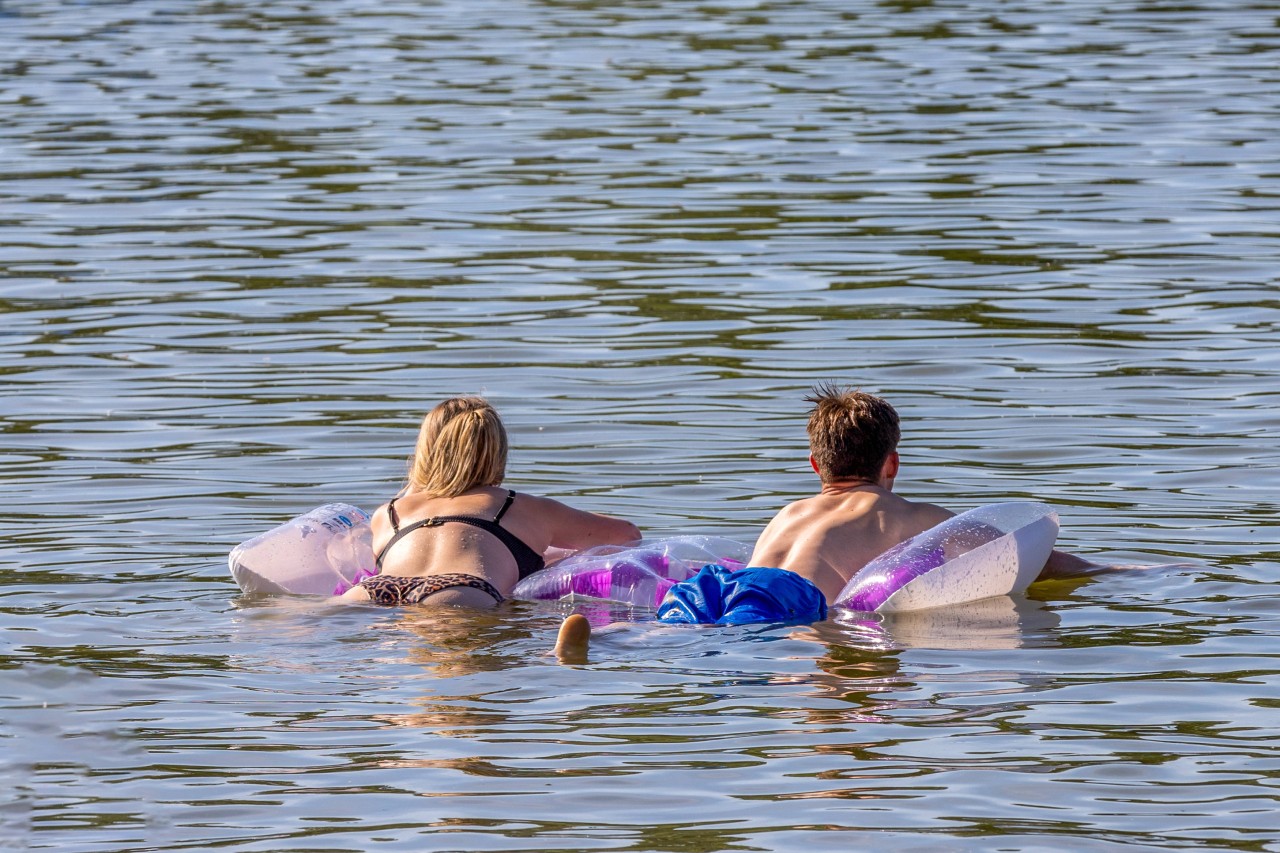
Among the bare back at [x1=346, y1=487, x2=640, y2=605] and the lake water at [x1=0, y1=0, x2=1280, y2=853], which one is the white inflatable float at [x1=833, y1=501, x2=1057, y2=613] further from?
the bare back at [x1=346, y1=487, x2=640, y2=605]

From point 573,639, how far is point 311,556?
5.65 feet

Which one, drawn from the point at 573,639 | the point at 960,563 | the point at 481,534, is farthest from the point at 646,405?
the point at 573,639

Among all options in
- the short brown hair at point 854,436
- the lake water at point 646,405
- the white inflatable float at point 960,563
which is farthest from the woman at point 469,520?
the white inflatable float at point 960,563

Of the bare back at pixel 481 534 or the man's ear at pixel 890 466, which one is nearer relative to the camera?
the bare back at pixel 481 534

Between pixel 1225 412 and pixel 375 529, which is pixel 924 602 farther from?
pixel 1225 412

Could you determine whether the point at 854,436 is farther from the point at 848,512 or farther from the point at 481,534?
the point at 481,534

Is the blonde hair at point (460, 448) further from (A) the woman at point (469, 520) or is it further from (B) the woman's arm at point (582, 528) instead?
(B) the woman's arm at point (582, 528)

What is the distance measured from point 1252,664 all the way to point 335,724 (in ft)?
9.61

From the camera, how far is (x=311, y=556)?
326 inches

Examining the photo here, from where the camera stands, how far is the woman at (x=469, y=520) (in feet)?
26.2

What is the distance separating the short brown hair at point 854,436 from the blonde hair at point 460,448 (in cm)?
124

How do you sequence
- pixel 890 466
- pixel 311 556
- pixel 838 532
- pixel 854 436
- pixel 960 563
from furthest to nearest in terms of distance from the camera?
pixel 311 556, pixel 890 466, pixel 854 436, pixel 838 532, pixel 960 563

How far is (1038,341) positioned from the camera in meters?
12.1

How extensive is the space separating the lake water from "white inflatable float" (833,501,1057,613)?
0.34ft
